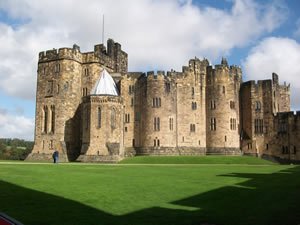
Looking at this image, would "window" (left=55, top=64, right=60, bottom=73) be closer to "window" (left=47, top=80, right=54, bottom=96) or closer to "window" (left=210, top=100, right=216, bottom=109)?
"window" (left=47, top=80, right=54, bottom=96)

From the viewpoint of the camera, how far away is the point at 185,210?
1029 centimetres

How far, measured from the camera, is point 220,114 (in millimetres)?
54375

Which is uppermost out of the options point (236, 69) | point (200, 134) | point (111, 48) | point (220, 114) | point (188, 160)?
point (111, 48)

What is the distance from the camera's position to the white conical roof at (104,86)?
49094 mm

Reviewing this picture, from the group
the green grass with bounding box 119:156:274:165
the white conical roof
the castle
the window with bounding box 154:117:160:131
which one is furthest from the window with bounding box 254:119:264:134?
the white conical roof

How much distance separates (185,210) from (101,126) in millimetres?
37531

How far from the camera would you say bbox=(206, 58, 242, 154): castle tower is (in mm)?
53750

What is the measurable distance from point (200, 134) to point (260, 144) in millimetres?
10420

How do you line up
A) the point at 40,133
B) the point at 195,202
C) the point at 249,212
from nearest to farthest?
the point at 249,212, the point at 195,202, the point at 40,133

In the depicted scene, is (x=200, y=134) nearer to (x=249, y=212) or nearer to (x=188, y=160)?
(x=188, y=160)

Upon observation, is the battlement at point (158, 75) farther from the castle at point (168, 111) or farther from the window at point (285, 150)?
the window at point (285, 150)

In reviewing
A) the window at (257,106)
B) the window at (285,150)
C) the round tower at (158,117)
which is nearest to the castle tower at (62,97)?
the round tower at (158,117)

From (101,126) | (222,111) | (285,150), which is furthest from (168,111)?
(285,150)

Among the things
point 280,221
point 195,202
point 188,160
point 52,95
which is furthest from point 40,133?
point 280,221
